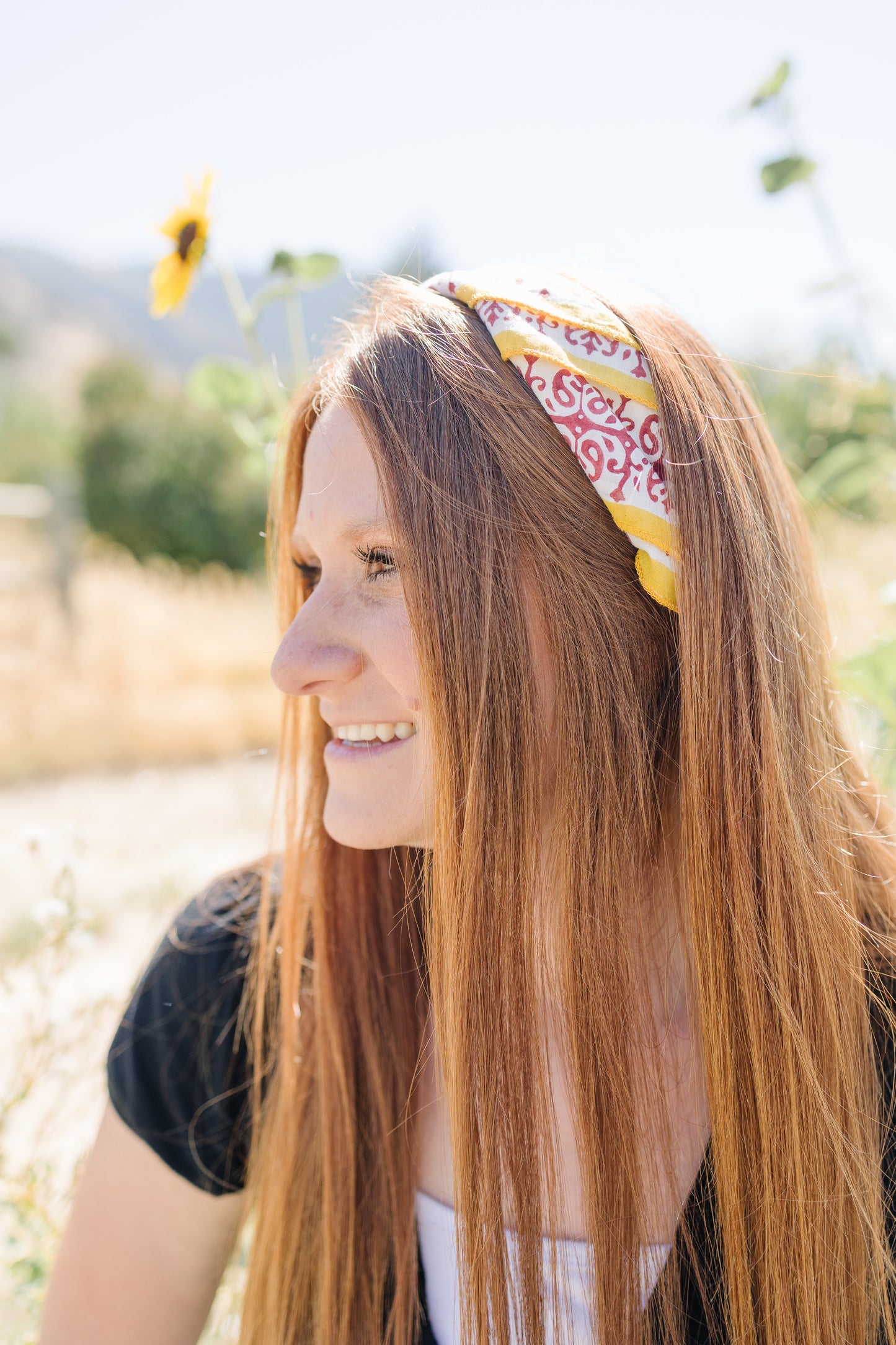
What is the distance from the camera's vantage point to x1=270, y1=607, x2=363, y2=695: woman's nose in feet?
3.69

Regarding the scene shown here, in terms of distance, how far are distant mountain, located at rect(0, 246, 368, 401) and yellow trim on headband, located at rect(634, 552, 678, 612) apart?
6246 cm

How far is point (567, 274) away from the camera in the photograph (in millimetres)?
1213

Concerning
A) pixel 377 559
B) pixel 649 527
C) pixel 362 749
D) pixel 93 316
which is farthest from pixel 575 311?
pixel 93 316

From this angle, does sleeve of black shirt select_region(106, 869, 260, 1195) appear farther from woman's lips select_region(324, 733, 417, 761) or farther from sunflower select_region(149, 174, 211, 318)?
sunflower select_region(149, 174, 211, 318)

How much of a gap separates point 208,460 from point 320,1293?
51.8 ft

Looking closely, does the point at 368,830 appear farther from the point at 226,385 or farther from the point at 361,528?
the point at 226,385

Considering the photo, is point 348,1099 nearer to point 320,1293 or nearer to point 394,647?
point 320,1293

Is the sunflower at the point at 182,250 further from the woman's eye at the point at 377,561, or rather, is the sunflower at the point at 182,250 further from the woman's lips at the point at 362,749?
the woman's lips at the point at 362,749

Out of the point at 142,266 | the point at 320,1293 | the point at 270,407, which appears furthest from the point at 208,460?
the point at 142,266

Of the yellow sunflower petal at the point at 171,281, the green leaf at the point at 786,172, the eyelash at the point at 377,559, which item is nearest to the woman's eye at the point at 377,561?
the eyelash at the point at 377,559

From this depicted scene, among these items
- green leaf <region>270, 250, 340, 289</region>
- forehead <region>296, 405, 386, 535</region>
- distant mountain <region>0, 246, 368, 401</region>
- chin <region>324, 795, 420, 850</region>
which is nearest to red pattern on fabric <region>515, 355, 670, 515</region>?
forehead <region>296, 405, 386, 535</region>

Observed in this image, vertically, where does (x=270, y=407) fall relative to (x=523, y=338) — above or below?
above

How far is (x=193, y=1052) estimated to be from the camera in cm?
132

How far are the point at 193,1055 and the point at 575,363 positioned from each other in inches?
43.2
